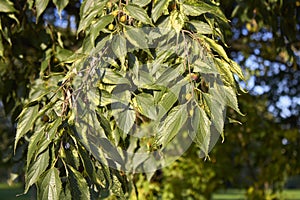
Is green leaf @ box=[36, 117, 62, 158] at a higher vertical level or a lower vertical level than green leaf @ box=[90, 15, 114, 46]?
lower

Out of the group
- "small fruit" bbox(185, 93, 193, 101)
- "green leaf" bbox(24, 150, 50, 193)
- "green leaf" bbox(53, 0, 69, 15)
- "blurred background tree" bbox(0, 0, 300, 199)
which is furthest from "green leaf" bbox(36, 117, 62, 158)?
"blurred background tree" bbox(0, 0, 300, 199)

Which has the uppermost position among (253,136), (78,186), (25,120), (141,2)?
(141,2)

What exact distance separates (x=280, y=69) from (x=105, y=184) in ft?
8.03

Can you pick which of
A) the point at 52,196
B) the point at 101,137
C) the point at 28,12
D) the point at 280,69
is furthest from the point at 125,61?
the point at 280,69

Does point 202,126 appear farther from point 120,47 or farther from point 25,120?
point 25,120

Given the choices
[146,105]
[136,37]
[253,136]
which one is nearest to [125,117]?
[146,105]

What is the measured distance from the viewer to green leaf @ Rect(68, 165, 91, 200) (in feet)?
3.47

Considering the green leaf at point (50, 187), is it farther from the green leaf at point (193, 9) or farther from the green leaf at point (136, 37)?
the green leaf at point (193, 9)

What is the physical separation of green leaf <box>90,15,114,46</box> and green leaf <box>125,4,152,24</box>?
0.14 feet

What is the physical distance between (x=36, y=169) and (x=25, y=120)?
0.21m

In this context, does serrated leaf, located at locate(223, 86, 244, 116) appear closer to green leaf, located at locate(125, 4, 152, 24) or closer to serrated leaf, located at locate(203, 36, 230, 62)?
serrated leaf, located at locate(203, 36, 230, 62)

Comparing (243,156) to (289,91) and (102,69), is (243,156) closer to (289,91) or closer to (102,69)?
(289,91)

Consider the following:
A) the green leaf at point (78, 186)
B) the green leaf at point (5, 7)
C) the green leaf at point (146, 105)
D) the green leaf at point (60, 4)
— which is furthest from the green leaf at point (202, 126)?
the green leaf at point (5, 7)

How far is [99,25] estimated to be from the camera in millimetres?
1169
